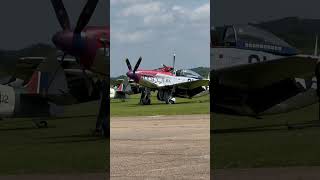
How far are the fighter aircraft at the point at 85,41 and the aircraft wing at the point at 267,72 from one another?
1.51m

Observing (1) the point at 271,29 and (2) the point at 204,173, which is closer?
→ (1) the point at 271,29

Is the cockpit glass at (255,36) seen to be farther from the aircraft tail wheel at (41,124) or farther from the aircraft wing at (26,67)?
the aircraft tail wheel at (41,124)

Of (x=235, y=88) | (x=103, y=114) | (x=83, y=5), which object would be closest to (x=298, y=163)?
(x=235, y=88)

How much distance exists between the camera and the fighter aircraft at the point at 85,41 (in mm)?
7109

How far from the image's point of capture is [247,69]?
24.6 ft

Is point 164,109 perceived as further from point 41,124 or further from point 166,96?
point 41,124

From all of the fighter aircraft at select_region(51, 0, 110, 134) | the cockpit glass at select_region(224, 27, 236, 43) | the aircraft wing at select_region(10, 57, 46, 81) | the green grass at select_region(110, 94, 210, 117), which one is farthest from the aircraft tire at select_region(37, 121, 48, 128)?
the green grass at select_region(110, 94, 210, 117)

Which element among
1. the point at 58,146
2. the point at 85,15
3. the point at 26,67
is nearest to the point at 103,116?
the point at 58,146

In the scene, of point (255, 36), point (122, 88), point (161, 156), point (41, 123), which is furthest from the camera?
point (122, 88)

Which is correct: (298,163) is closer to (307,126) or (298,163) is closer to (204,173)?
(307,126)

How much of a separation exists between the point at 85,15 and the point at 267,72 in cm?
252

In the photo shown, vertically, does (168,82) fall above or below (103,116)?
below

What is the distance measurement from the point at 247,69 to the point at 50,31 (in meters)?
2.61

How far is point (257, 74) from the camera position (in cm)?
753
